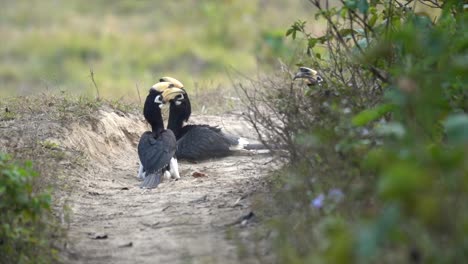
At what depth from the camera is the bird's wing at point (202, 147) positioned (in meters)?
9.98

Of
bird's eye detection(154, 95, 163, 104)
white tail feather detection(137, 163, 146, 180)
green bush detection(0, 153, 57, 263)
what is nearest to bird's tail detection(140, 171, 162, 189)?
white tail feather detection(137, 163, 146, 180)

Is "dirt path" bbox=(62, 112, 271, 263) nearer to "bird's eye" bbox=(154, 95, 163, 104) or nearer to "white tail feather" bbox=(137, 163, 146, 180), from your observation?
"white tail feather" bbox=(137, 163, 146, 180)

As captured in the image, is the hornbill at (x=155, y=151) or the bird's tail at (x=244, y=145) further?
the bird's tail at (x=244, y=145)

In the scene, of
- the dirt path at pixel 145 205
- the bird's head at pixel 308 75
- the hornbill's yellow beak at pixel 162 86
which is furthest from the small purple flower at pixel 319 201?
the hornbill's yellow beak at pixel 162 86

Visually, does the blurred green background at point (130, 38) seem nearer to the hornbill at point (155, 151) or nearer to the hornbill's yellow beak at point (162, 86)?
the hornbill's yellow beak at point (162, 86)

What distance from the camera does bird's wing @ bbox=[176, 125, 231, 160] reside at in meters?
9.98

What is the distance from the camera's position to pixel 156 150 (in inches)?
355

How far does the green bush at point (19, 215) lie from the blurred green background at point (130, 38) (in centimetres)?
1349

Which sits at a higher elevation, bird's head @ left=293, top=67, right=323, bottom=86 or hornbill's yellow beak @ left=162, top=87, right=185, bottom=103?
bird's head @ left=293, top=67, right=323, bottom=86

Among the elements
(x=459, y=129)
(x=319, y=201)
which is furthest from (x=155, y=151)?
(x=459, y=129)

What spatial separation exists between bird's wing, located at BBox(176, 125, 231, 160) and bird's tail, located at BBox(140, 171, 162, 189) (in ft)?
4.73

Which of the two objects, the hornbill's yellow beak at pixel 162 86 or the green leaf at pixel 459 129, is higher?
the hornbill's yellow beak at pixel 162 86

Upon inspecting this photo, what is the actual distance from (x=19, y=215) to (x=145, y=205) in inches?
76.7

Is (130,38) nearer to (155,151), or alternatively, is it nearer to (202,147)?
(202,147)
